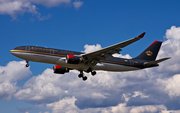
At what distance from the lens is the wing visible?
121ft

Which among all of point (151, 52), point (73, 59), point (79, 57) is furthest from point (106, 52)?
point (151, 52)

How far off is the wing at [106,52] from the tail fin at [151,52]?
14.2 m

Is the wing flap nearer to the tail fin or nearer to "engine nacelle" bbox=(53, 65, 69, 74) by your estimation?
"engine nacelle" bbox=(53, 65, 69, 74)

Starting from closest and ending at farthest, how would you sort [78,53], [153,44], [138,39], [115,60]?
[138,39] → [78,53] → [115,60] → [153,44]

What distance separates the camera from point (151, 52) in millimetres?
55719

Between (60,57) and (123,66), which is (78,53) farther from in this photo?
(123,66)

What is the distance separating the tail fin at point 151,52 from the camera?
179ft

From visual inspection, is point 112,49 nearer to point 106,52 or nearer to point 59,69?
point 106,52

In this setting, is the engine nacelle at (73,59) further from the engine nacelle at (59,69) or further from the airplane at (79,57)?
the engine nacelle at (59,69)

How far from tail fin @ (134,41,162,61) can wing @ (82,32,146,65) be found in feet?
46.7

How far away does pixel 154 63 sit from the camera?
49.5 meters

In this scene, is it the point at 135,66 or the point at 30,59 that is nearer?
the point at 30,59

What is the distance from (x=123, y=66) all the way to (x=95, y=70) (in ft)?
20.4

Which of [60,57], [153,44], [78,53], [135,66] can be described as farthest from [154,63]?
[60,57]
